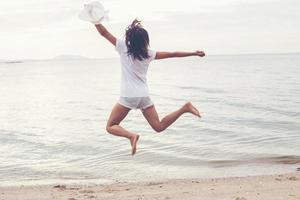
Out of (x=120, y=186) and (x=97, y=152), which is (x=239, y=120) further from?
(x=120, y=186)

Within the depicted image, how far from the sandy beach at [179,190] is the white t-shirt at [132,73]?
13.6 ft

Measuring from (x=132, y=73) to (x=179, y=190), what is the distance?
5.34 meters

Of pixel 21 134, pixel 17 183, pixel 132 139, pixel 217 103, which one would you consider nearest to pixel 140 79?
pixel 132 139

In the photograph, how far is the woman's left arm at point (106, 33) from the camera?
7.67m

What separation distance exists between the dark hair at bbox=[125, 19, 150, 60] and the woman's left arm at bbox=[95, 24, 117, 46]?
23 centimetres

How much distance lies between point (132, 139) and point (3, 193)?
6.55 meters

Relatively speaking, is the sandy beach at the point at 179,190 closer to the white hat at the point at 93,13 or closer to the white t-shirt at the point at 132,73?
the white t-shirt at the point at 132,73

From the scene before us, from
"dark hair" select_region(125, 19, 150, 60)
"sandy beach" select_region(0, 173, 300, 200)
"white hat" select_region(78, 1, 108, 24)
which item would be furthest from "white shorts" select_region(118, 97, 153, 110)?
"sandy beach" select_region(0, 173, 300, 200)

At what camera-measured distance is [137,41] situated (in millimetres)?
7637

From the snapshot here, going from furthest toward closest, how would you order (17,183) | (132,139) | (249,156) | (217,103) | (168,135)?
(217,103) < (168,135) < (249,156) < (17,183) < (132,139)

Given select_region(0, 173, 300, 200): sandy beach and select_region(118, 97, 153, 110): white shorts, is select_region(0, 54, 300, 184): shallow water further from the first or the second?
select_region(118, 97, 153, 110): white shorts

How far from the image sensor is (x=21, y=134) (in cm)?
2692

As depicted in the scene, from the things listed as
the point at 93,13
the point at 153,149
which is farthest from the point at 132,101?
the point at 153,149

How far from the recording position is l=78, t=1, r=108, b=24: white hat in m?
7.54
